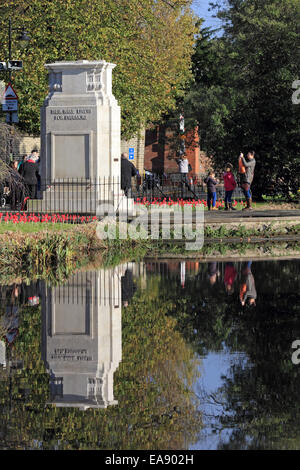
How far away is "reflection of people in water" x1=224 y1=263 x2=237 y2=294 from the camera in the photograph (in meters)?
15.2

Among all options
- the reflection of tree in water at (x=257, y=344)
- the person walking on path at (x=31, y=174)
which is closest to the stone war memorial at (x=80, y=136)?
the person walking on path at (x=31, y=174)

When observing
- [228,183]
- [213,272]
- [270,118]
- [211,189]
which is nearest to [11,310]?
[213,272]

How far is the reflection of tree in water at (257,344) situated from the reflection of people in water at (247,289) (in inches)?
4.6

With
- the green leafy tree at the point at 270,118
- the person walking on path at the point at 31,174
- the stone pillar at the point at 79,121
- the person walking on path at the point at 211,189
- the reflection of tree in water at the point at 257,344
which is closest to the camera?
the reflection of tree in water at the point at 257,344

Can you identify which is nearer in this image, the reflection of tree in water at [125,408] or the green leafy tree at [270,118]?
the reflection of tree in water at [125,408]

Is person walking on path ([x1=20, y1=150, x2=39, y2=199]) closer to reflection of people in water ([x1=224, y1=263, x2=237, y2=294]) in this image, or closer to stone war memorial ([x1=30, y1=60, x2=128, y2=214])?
stone war memorial ([x1=30, y1=60, x2=128, y2=214])

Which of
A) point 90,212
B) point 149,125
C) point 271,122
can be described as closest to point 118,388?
point 90,212

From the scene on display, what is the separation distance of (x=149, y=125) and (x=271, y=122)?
26.0 m

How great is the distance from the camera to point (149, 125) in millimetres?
61781

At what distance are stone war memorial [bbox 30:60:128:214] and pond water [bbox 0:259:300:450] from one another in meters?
12.0

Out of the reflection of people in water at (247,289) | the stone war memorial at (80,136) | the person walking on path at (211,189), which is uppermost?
the stone war memorial at (80,136)

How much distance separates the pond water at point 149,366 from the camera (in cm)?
699

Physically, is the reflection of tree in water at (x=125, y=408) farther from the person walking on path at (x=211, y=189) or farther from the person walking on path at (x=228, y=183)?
the person walking on path at (x=211, y=189)

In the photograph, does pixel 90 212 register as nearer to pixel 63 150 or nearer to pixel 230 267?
pixel 63 150
